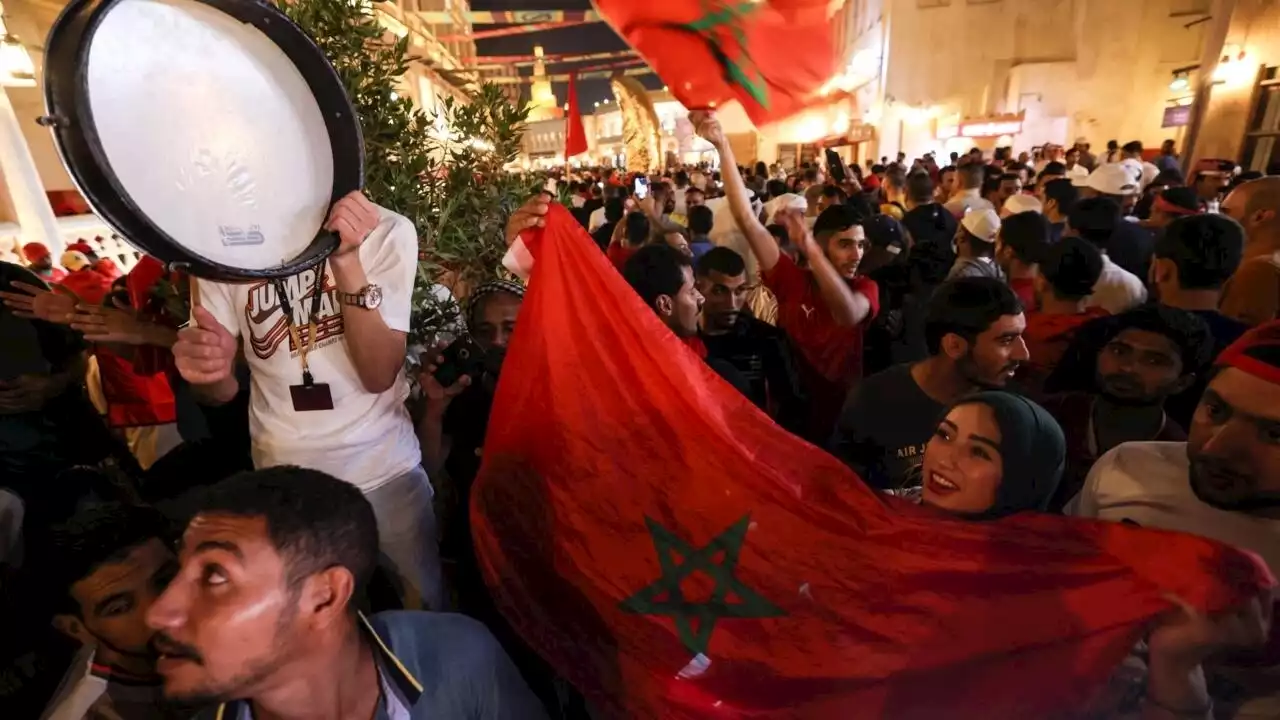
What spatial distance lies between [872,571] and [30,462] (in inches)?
122

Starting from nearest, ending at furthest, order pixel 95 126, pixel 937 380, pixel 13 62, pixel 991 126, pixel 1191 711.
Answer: pixel 95 126
pixel 1191 711
pixel 937 380
pixel 13 62
pixel 991 126

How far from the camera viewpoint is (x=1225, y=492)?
1.56m

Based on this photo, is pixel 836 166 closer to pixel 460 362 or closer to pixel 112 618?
pixel 460 362

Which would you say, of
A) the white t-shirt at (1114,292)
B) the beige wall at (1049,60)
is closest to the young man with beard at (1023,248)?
the white t-shirt at (1114,292)

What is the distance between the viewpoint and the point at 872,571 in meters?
1.54

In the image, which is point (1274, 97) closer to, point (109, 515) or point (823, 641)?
point (823, 641)

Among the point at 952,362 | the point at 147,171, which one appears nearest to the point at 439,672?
the point at 147,171

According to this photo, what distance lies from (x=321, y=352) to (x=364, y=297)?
27cm

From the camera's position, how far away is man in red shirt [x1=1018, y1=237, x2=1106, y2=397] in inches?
114

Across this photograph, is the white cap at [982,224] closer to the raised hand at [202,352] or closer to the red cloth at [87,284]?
the raised hand at [202,352]

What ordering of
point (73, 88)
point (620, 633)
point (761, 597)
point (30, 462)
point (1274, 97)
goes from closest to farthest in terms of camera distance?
point (73, 88)
point (761, 597)
point (620, 633)
point (30, 462)
point (1274, 97)

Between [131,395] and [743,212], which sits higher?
[743,212]

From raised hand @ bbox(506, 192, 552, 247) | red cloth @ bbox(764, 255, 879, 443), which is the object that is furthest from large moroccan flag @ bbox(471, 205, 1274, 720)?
red cloth @ bbox(764, 255, 879, 443)

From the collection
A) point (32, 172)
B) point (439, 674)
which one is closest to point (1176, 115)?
point (439, 674)
